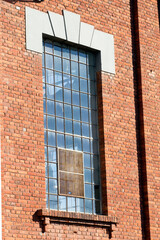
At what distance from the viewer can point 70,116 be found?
15.0 m

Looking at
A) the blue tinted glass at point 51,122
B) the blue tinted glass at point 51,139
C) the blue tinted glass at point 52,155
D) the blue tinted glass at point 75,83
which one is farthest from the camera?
the blue tinted glass at point 75,83

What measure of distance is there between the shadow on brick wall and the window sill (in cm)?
114

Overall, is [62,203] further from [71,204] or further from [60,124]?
[60,124]

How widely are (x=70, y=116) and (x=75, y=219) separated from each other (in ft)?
8.48

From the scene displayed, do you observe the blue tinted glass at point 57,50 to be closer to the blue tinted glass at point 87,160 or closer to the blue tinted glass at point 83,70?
the blue tinted glass at point 83,70

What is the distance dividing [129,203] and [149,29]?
5.01m

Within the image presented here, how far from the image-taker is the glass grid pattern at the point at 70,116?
1426 centimetres

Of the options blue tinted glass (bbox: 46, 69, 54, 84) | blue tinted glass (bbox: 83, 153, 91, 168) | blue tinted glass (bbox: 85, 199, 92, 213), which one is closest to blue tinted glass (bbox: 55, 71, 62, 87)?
blue tinted glass (bbox: 46, 69, 54, 84)

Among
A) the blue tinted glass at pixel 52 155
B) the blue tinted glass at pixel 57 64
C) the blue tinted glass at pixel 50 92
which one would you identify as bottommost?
the blue tinted glass at pixel 52 155

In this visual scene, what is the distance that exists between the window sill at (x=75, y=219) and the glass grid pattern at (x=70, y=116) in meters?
0.42

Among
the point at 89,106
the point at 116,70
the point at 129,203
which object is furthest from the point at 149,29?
the point at 129,203

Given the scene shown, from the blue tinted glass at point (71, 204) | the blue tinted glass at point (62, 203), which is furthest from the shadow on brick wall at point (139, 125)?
the blue tinted glass at point (62, 203)

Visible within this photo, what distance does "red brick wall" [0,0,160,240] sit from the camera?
13172mm

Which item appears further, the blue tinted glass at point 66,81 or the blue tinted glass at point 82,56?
the blue tinted glass at point 82,56
